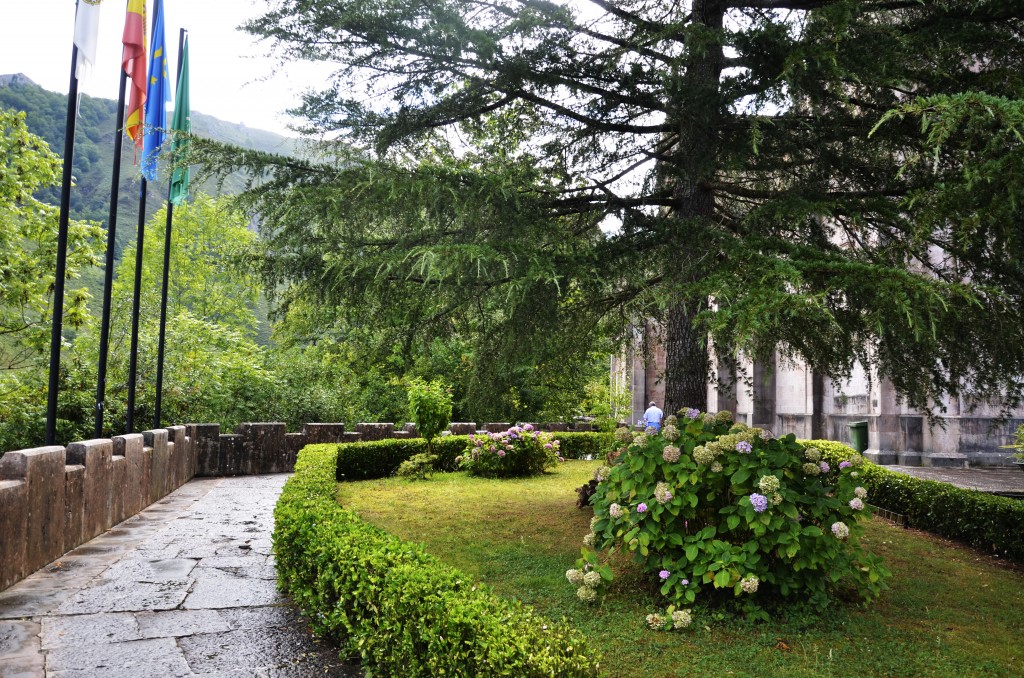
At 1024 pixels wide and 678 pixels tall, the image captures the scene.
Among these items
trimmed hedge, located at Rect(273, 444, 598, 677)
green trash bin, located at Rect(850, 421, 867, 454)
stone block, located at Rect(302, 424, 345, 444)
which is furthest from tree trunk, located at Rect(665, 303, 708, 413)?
stone block, located at Rect(302, 424, 345, 444)

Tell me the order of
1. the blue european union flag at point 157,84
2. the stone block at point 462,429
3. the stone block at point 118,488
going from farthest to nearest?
the stone block at point 462,429 → the blue european union flag at point 157,84 → the stone block at point 118,488

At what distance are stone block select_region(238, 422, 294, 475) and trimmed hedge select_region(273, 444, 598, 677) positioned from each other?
9.36m

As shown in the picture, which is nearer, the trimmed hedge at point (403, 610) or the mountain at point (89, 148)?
the trimmed hedge at point (403, 610)

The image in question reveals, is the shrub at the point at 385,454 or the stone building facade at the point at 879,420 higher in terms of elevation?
the stone building facade at the point at 879,420

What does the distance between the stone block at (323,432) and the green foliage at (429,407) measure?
3468mm

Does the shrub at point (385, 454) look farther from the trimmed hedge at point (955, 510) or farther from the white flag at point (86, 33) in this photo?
the trimmed hedge at point (955, 510)

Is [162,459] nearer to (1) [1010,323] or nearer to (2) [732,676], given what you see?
(2) [732,676]

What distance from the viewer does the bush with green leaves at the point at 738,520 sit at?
477 centimetres

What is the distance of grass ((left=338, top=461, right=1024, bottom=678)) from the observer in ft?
13.5

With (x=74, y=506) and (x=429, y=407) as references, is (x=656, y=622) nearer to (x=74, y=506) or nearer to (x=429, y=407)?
(x=74, y=506)

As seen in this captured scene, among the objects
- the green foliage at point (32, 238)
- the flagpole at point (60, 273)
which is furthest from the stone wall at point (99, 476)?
the green foliage at point (32, 238)

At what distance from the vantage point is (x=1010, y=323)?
17.4 feet

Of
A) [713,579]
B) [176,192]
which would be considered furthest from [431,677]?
[176,192]

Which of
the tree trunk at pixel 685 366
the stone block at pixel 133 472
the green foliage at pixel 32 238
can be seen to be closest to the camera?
the tree trunk at pixel 685 366
